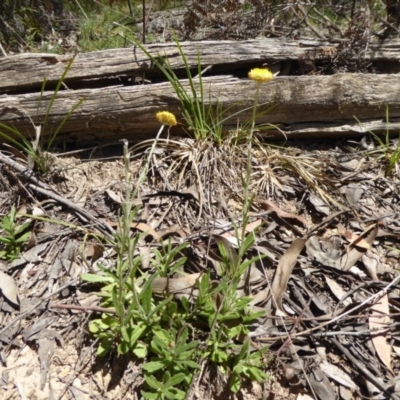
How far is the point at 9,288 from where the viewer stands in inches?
77.9

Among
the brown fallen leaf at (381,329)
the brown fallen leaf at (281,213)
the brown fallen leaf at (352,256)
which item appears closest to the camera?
the brown fallen leaf at (381,329)

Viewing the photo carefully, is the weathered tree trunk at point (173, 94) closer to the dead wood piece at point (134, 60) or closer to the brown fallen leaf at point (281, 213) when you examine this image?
the dead wood piece at point (134, 60)

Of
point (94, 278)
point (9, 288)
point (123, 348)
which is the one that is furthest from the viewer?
point (9, 288)

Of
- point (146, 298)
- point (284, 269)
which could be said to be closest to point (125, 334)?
point (146, 298)

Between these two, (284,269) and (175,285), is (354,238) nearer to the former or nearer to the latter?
(284,269)

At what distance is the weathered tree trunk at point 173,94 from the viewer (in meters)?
2.50

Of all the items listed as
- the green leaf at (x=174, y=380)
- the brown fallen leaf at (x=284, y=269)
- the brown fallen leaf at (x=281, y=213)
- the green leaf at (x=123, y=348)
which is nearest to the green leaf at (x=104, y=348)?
the green leaf at (x=123, y=348)

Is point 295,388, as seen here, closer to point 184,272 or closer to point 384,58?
point 184,272

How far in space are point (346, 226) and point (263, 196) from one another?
475 mm

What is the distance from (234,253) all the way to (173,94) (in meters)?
1.07

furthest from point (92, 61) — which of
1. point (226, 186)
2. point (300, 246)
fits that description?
point (300, 246)

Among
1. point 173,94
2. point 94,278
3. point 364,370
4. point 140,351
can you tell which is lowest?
point 364,370

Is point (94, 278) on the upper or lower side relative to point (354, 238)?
upper

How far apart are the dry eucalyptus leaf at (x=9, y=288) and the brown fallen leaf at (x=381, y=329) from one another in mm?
1603
